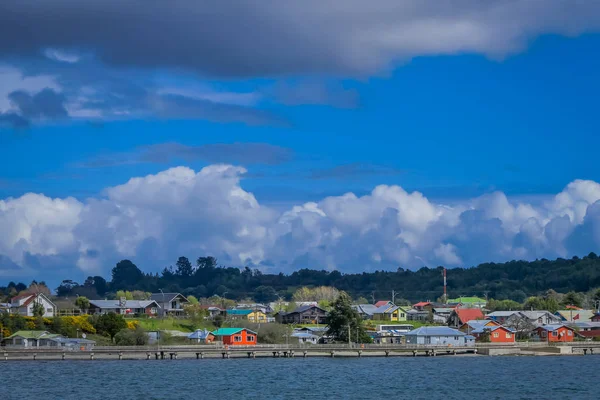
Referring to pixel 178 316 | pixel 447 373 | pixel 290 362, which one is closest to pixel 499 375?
pixel 447 373

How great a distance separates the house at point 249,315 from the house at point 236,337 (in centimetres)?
3040

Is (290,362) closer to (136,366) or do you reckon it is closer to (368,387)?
(136,366)

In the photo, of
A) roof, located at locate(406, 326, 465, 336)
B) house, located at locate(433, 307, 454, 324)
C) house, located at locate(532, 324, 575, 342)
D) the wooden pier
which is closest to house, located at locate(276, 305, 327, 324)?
house, located at locate(433, 307, 454, 324)

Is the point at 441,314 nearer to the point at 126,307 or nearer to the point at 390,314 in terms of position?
the point at 390,314

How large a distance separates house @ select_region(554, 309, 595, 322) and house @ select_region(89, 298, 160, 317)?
228 feet

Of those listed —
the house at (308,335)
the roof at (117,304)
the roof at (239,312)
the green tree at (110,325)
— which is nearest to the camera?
the green tree at (110,325)

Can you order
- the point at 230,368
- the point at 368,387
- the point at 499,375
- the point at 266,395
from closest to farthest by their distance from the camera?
the point at 266,395 → the point at 368,387 → the point at 499,375 → the point at 230,368

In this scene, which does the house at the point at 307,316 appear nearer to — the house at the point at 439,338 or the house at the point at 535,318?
the house at the point at 535,318

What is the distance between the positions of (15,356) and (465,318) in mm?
75099

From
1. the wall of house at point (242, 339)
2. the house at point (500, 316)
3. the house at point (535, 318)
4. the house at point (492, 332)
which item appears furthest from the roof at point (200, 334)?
the house at point (500, 316)

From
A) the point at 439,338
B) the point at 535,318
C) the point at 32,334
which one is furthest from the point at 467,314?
the point at 32,334

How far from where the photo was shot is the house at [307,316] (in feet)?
511

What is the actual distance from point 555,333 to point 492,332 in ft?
36.8

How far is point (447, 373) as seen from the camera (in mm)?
88500
